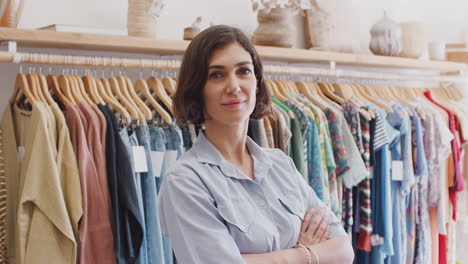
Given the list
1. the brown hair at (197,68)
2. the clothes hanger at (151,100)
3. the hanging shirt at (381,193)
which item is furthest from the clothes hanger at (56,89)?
the hanging shirt at (381,193)

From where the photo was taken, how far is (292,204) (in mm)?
1678

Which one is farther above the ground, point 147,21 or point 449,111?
point 147,21

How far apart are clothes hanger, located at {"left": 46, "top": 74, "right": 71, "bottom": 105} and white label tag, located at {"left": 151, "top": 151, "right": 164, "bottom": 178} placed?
0.39 metres

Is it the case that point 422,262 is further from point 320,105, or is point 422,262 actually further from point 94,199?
point 94,199

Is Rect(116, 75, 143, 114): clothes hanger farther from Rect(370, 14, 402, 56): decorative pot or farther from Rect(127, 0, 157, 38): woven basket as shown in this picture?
Rect(370, 14, 402, 56): decorative pot

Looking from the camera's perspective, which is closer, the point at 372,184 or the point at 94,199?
the point at 94,199

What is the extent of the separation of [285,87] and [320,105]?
0.67 ft

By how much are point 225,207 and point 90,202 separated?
30.9 inches

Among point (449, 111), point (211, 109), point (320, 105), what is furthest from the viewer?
point (449, 111)

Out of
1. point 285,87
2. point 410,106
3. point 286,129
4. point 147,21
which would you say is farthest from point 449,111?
point 147,21

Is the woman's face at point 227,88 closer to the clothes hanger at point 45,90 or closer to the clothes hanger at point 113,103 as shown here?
the clothes hanger at point 113,103

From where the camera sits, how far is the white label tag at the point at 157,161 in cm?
232

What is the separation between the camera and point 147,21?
103 inches

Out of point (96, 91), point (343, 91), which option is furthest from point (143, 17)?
point (343, 91)
